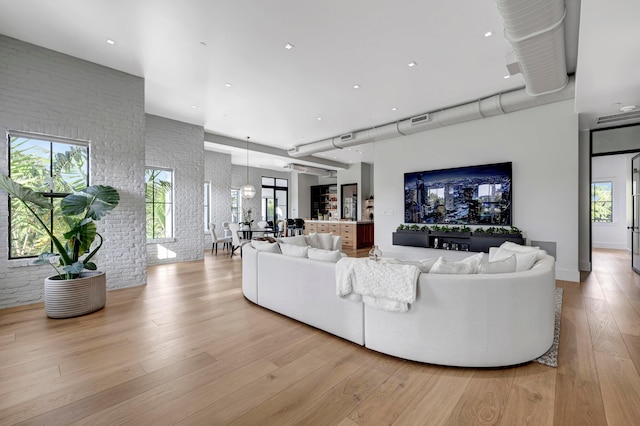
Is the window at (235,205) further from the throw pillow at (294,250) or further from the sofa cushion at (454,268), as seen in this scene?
the sofa cushion at (454,268)

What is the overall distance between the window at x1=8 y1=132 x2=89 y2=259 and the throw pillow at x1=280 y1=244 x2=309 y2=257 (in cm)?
339

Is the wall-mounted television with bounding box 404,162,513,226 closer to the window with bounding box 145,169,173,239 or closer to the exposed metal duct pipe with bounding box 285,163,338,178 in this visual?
the exposed metal duct pipe with bounding box 285,163,338,178

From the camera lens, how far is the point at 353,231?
970cm

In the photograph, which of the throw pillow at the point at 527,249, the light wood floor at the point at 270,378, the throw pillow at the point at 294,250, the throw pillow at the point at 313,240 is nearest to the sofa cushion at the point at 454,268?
the light wood floor at the point at 270,378

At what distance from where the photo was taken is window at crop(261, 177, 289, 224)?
12.9 m

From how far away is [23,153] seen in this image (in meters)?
4.06

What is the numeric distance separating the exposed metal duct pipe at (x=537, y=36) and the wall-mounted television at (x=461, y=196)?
80.7 inches

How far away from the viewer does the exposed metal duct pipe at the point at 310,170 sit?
37.0 feet

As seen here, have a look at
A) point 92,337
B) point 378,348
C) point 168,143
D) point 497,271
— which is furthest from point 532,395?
point 168,143

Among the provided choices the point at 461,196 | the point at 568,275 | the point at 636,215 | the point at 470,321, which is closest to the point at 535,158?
the point at 461,196

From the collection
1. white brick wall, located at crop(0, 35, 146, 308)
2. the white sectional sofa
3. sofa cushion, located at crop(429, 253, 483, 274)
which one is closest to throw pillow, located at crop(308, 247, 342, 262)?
the white sectional sofa

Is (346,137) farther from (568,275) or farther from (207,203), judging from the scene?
(568,275)

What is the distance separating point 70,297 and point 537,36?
593cm

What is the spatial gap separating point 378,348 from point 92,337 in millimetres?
2846
